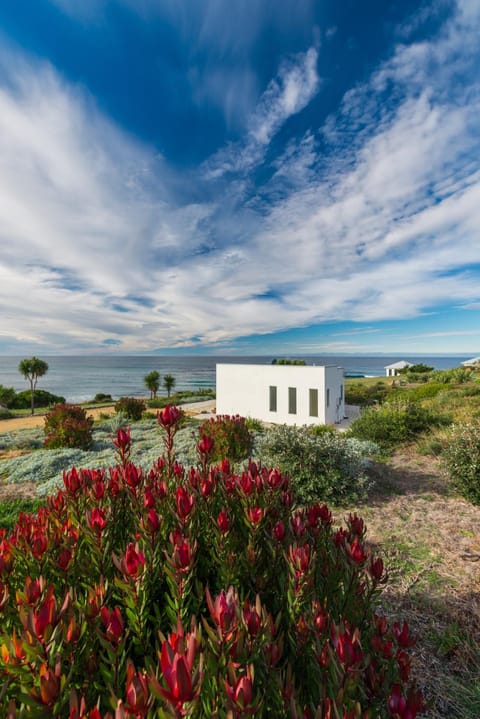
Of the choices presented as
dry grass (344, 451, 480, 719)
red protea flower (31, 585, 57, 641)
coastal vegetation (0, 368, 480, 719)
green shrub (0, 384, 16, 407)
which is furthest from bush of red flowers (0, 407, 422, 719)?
green shrub (0, 384, 16, 407)

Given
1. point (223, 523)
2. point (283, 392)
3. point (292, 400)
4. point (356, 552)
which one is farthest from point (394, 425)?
point (223, 523)

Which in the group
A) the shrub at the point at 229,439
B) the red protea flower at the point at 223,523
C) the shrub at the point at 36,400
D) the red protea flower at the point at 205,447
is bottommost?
the shrub at the point at 36,400

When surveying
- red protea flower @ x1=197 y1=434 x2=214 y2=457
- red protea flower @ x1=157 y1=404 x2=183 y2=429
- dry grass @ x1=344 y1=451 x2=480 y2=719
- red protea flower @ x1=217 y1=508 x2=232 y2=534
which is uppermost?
red protea flower @ x1=157 y1=404 x2=183 y2=429

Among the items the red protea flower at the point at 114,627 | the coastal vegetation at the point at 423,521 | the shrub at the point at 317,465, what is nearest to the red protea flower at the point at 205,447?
the coastal vegetation at the point at 423,521

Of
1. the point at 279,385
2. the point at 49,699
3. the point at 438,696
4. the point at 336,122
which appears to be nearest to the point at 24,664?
the point at 49,699

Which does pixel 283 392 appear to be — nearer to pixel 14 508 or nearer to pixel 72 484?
pixel 14 508

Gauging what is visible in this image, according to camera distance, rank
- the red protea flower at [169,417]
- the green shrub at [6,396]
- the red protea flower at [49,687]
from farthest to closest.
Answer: the green shrub at [6,396] → the red protea flower at [169,417] → the red protea flower at [49,687]

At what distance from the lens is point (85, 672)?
1139 mm

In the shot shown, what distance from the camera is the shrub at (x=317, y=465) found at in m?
5.37

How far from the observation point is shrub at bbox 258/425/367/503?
5371 millimetres

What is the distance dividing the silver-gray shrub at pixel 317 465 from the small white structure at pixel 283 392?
26.6 ft

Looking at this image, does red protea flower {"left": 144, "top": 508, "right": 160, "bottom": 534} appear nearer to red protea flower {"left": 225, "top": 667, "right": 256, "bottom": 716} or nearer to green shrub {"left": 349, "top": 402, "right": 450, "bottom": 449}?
red protea flower {"left": 225, "top": 667, "right": 256, "bottom": 716}

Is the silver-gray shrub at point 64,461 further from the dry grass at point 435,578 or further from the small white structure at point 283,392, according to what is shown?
the small white structure at point 283,392

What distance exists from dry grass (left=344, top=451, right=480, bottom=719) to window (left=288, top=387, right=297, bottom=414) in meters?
8.75
